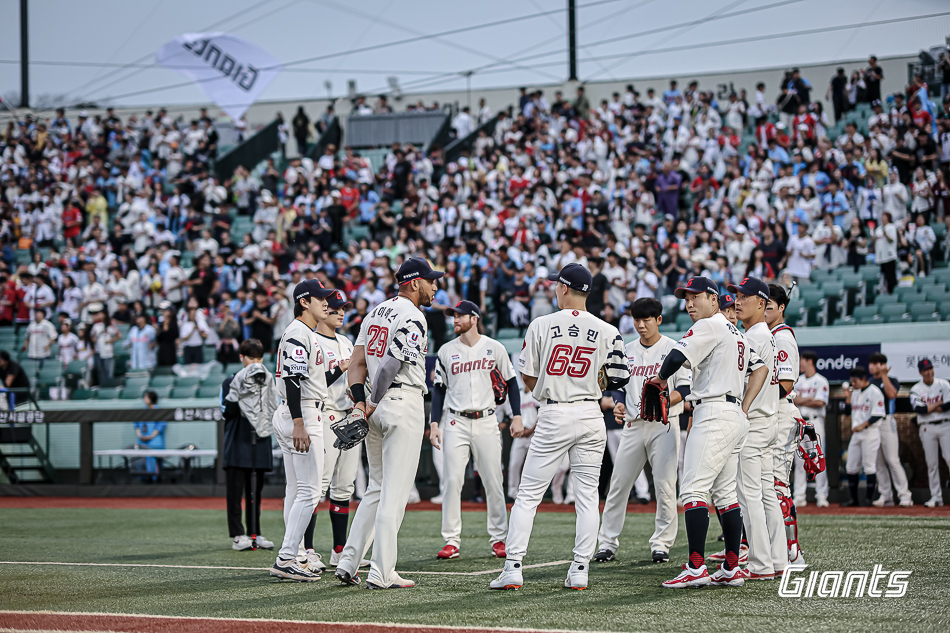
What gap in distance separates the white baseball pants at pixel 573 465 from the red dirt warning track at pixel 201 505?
699 cm

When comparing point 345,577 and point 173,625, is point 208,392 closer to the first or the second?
point 345,577

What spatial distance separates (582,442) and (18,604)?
395 cm

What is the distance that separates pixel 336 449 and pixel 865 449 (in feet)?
31.0

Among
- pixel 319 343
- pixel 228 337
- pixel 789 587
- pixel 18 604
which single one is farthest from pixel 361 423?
pixel 228 337

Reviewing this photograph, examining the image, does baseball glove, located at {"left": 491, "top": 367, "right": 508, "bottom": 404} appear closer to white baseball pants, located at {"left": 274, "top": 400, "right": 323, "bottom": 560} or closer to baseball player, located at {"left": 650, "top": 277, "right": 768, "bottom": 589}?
white baseball pants, located at {"left": 274, "top": 400, "right": 323, "bottom": 560}

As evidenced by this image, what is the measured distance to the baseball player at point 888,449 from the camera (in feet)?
46.4

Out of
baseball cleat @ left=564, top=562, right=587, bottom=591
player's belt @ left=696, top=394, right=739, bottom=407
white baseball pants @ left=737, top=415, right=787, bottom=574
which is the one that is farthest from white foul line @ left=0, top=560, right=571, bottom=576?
player's belt @ left=696, top=394, right=739, bottom=407

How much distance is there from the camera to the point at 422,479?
17.1m

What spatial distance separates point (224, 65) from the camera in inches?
1149

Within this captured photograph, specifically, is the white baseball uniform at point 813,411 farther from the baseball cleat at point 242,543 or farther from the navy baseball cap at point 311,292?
the navy baseball cap at point 311,292

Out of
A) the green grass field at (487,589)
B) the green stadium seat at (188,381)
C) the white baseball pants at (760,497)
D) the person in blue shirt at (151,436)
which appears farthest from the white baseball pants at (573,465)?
the green stadium seat at (188,381)

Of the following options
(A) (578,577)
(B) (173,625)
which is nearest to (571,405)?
(A) (578,577)

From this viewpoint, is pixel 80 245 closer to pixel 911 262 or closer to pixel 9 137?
pixel 9 137

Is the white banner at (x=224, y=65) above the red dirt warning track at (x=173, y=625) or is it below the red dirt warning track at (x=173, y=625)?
above
